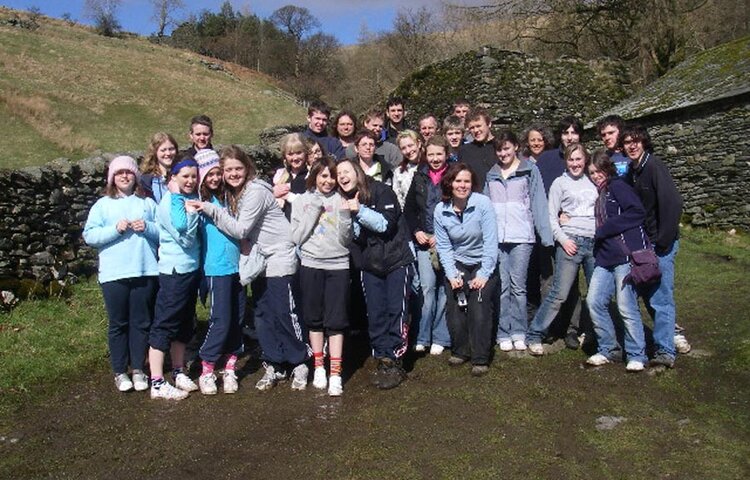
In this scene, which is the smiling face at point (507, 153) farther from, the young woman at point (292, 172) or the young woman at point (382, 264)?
the young woman at point (292, 172)

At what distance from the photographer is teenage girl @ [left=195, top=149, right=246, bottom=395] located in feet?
16.9

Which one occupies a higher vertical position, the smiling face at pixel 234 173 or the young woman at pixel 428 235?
the smiling face at pixel 234 173

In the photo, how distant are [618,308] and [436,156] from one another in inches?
80.1

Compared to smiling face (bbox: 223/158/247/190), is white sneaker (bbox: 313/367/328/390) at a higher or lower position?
lower

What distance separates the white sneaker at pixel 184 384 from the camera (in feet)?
16.9

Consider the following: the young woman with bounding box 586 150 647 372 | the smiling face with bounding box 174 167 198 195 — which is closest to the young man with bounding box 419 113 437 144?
the young woman with bounding box 586 150 647 372

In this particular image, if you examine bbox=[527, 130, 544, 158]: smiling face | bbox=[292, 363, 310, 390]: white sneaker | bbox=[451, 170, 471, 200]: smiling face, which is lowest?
bbox=[292, 363, 310, 390]: white sneaker

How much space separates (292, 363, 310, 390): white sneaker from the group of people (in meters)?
0.01

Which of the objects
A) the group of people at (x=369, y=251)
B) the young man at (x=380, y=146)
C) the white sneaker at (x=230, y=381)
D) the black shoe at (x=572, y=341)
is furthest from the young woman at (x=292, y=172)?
the black shoe at (x=572, y=341)

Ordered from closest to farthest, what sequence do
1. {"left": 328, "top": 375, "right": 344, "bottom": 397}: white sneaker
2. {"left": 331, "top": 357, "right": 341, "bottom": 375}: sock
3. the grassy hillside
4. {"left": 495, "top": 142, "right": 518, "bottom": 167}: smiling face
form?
1. {"left": 328, "top": 375, "right": 344, "bottom": 397}: white sneaker
2. {"left": 331, "top": 357, "right": 341, "bottom": 375}: sock
3. {"left": 495, "top": 142, "right": 518, "bottom": 167}: smiling face
4. the grassy hillside

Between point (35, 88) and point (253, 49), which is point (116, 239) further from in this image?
point (253, 49)

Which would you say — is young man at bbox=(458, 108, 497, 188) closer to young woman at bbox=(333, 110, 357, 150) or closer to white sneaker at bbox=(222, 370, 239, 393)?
young woman at bbox=(333, 110, 357, 150)

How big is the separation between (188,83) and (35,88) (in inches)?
429

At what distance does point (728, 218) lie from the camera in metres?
12.0
